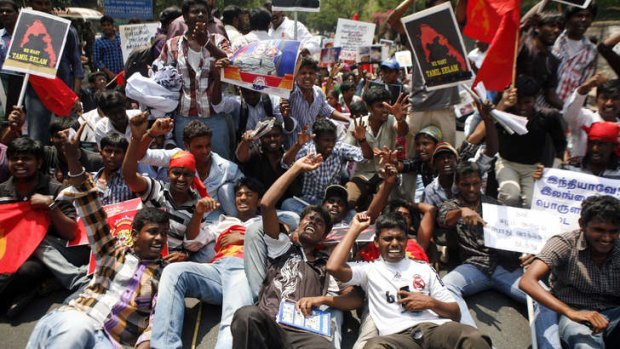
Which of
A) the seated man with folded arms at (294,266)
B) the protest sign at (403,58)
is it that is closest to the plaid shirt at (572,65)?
the seated man with folded arms at (294,266)

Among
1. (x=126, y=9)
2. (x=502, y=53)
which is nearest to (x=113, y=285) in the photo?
(x=502, y=53)

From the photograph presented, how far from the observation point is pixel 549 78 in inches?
215

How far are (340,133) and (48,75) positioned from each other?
328 centimetres

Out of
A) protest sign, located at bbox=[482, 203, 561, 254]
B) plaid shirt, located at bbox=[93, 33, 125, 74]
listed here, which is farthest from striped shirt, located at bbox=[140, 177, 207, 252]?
plaid shirt, located at bbox=[93, 33, 125, 74]

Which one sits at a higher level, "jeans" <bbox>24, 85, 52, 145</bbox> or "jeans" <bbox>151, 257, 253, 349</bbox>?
"jeans" <bbox>24, 85, 52, 145</bbox>

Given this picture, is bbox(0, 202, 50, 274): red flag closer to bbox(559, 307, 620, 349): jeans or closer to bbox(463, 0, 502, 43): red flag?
bbox(559, 307, 620, 349): jeans

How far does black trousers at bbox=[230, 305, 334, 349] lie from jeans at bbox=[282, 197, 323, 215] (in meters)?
1.83

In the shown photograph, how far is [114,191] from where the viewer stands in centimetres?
418

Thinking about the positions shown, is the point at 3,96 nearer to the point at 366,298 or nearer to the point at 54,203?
the point at 54,203

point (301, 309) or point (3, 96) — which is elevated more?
point (3, 96)

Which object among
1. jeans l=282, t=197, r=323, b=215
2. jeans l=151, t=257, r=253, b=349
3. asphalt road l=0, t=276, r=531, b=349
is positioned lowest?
asphalt road l=0, t=276, r=531, b=349

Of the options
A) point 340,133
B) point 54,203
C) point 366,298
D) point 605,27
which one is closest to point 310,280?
point 366,298

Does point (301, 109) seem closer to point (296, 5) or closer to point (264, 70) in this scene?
point (264, 70)

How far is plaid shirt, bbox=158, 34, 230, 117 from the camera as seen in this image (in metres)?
4.86
